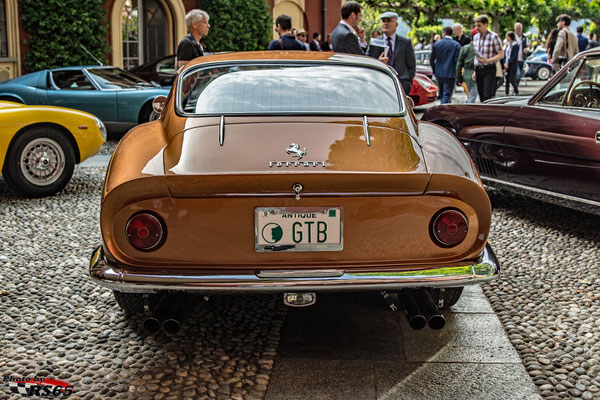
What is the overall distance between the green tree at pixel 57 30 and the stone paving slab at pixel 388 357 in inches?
533

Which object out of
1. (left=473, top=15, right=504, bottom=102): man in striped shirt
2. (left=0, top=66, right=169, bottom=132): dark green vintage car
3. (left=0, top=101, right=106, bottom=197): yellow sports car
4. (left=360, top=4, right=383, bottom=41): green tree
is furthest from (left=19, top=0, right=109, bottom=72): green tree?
(left=360, top=4, right=383, bottom=41): green tree

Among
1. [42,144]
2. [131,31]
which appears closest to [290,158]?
[42,144]

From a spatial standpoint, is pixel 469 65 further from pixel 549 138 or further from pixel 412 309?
pixel 412 309

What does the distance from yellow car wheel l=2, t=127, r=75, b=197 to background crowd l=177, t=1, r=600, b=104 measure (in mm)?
1546

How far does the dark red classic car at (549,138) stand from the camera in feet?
18.1

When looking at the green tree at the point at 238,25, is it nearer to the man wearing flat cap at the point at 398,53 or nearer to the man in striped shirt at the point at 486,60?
the man in striped shirt at the point at 486,60

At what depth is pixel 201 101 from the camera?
13.3 feet

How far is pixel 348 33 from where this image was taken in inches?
316

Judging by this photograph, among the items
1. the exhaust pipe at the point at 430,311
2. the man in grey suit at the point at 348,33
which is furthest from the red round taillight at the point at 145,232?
the man in grey suit at the point at 348,33

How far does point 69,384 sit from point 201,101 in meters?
1.63

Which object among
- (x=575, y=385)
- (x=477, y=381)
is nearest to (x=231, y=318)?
(x=477, y=381)

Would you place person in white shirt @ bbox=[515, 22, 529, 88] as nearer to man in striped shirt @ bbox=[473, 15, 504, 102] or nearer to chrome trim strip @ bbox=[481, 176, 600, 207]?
man in striped shirt @ bbox=[473, 15, 504, 102]

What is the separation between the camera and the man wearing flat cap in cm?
841

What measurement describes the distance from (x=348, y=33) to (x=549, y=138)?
2.96 m
